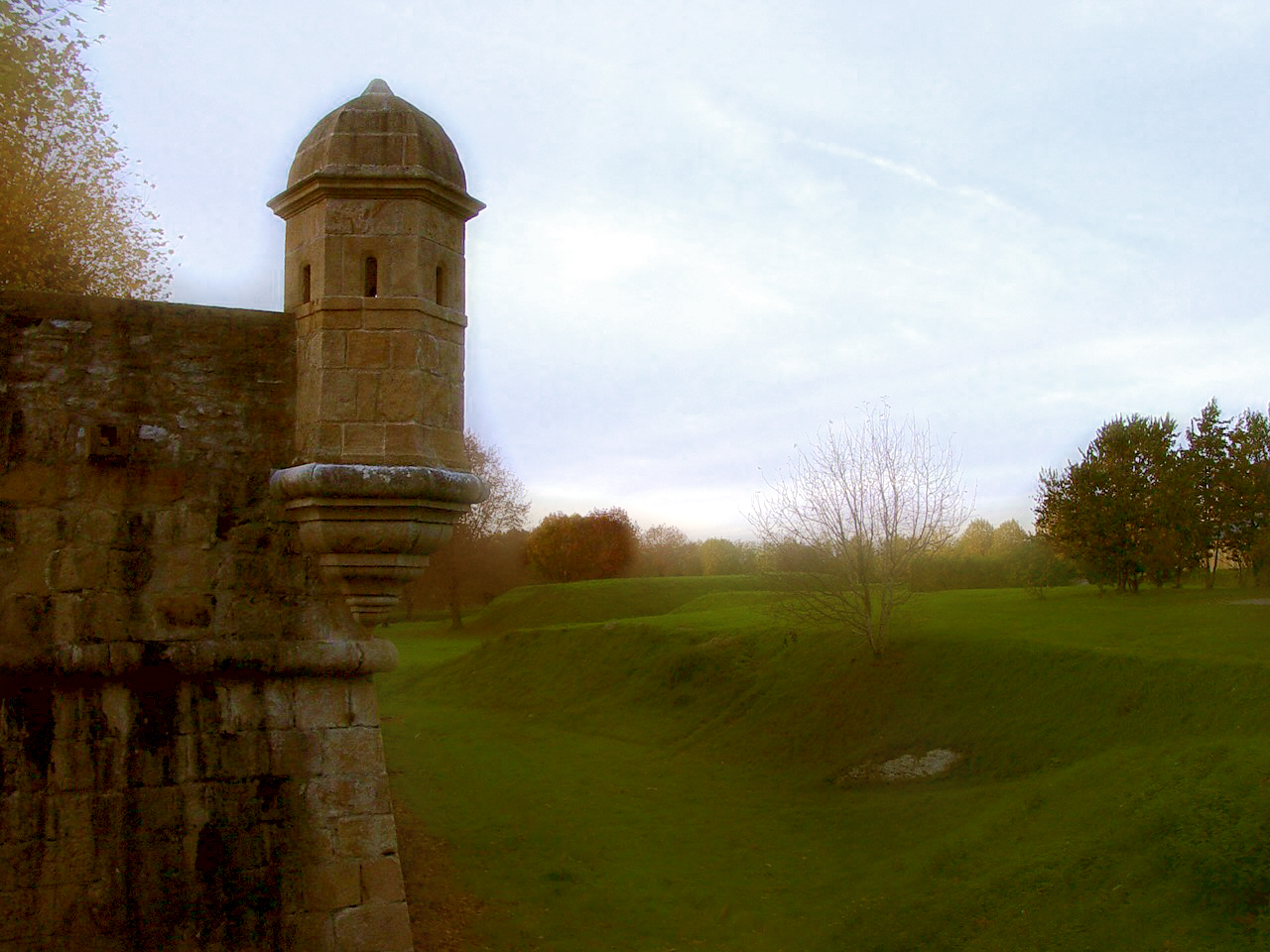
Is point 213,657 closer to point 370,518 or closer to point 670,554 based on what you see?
point 370,518

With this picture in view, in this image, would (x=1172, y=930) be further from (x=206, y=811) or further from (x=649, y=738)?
(x=649, y=738)

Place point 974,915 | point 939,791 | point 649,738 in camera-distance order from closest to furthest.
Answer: point 974,915
point 939,791
point 649,738

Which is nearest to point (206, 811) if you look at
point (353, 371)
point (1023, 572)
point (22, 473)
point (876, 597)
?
point (22, 473)

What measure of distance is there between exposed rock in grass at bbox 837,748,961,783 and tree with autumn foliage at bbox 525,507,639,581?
104ft

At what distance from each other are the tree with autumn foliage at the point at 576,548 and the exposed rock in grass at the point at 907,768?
3166 centimetres

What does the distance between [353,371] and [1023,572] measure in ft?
79.3

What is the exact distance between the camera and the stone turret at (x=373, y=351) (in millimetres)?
6242

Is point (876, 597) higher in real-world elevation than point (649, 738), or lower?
higher

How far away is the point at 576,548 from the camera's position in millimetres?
47062

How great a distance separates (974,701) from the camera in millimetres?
16531

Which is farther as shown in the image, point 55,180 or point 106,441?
point 55,180

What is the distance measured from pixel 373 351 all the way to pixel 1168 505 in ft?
74.2

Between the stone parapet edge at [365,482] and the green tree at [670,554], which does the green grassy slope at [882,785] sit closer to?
the stone parapet edge at [365,482]

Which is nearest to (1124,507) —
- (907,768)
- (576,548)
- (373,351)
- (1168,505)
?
(1168,505)
